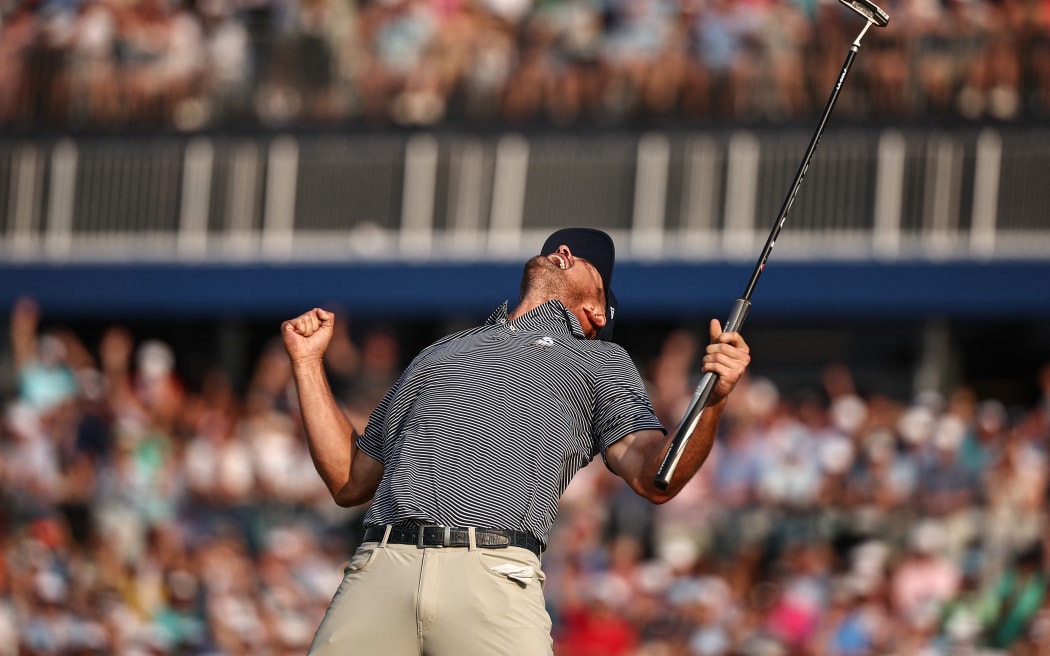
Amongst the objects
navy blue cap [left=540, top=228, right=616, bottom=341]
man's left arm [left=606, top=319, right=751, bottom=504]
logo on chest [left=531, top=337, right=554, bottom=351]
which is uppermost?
navy blue cap [left=540, top=228, right=616, bottom=341]

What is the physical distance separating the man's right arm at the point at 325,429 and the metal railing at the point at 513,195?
11.8 metres

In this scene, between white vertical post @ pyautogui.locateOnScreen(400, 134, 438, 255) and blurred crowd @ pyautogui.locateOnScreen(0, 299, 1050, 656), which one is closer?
blurred crowd @ pyautogui.locateOnScreen(0, 299, 1050, 656)

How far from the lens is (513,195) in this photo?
18.6 metres

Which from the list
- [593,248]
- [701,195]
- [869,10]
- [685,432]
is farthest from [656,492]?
[701,195]

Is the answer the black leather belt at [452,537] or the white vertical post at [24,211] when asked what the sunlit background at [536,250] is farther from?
the black leather belt at [452,537]

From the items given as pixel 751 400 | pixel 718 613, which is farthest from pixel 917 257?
pixel 718 613

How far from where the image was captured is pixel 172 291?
768 inches

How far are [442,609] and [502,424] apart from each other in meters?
0.57

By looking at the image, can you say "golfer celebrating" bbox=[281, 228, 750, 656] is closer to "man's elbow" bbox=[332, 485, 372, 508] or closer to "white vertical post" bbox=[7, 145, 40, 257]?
"man's elbow" bbox=[332, 485, 372, 508]

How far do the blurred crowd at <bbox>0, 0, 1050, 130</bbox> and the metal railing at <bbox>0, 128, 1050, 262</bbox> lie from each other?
0.91 feet

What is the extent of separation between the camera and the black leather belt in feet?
17.6

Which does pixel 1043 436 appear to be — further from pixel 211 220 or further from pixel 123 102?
pixel 123 102

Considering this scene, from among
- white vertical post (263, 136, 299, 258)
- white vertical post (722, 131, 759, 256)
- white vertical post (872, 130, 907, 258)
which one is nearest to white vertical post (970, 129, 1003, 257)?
white vertical post (872, 130, 907, 258)

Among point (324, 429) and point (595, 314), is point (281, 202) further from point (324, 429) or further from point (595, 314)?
point (595, 314)
